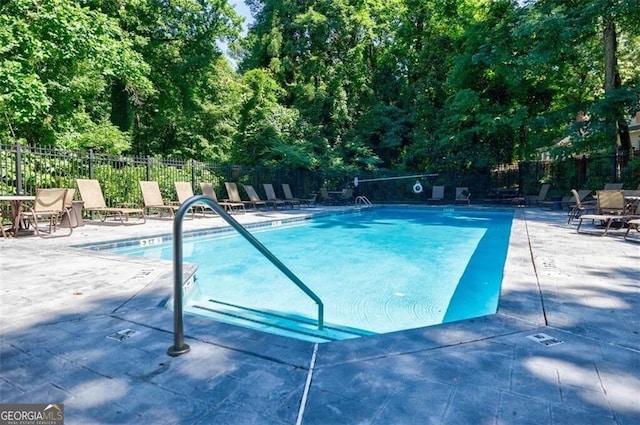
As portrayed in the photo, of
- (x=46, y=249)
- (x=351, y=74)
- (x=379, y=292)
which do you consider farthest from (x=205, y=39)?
(x=379, y=292)

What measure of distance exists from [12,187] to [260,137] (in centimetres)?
1118

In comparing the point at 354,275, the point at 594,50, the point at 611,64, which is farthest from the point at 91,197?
the point at 594,50

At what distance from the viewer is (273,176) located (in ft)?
56.4

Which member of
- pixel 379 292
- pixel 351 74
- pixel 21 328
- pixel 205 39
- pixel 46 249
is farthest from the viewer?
pixel 351 74

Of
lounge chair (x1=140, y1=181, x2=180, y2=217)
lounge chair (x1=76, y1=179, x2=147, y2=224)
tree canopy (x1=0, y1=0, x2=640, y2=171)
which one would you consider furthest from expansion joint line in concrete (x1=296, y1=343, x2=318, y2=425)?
tree canopy (x1=0, y1=0, x2=640, y2=171)

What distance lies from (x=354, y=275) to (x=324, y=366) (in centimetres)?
401

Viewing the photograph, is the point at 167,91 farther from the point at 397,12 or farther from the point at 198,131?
the point at 397,12

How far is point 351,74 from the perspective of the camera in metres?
22.0

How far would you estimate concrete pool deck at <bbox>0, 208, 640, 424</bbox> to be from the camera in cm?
164

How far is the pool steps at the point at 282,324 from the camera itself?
3.24m

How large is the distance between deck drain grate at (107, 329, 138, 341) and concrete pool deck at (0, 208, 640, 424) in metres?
0.02

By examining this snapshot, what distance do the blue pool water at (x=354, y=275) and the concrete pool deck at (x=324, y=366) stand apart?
1.07 m

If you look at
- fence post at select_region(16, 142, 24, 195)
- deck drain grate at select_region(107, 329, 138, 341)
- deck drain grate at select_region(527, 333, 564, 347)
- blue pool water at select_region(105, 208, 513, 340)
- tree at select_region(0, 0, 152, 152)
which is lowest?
blue pool water at select_region(105, 208, 513, 340)

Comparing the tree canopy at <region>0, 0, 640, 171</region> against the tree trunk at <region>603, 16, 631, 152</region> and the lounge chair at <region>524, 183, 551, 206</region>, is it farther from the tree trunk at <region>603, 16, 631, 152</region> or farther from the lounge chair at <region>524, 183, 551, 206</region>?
the lounge chair at <region>524, 183, 551, 206</region>
